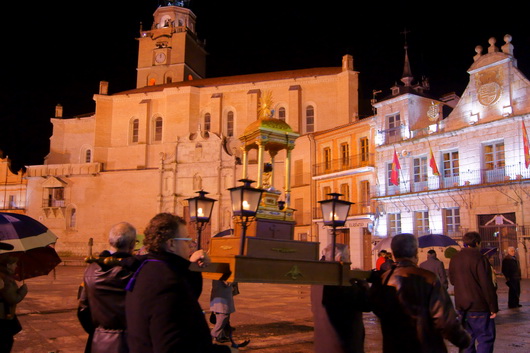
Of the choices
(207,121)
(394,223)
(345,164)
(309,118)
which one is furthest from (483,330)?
(207,121)

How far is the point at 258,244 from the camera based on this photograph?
21.4ft

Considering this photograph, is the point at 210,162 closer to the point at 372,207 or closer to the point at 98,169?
the point at 98,169

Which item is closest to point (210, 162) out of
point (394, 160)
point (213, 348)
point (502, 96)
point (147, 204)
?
point (147, 204)

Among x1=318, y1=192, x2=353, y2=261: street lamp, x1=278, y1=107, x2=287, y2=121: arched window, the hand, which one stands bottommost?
the hand

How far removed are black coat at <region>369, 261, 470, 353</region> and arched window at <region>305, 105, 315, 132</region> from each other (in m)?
38.7

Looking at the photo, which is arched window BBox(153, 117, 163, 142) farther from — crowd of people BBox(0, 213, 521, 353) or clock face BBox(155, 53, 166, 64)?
crowd of people BBox(0, 213, 521, 353)

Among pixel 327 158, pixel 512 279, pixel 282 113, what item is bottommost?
pixel 512 279

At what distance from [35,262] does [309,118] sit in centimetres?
3678

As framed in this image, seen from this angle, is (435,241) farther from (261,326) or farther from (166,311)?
(166,311)

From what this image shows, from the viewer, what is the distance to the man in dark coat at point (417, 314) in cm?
366

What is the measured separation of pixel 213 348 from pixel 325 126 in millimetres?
39140

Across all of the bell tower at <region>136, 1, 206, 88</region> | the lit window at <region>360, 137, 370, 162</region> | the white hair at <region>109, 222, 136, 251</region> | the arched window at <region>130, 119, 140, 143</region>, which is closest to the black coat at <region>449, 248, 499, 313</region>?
the white hair at <region>109, 222, 136, 251</region>

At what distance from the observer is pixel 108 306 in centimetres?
398

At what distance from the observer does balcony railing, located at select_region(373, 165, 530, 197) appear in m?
23.8
